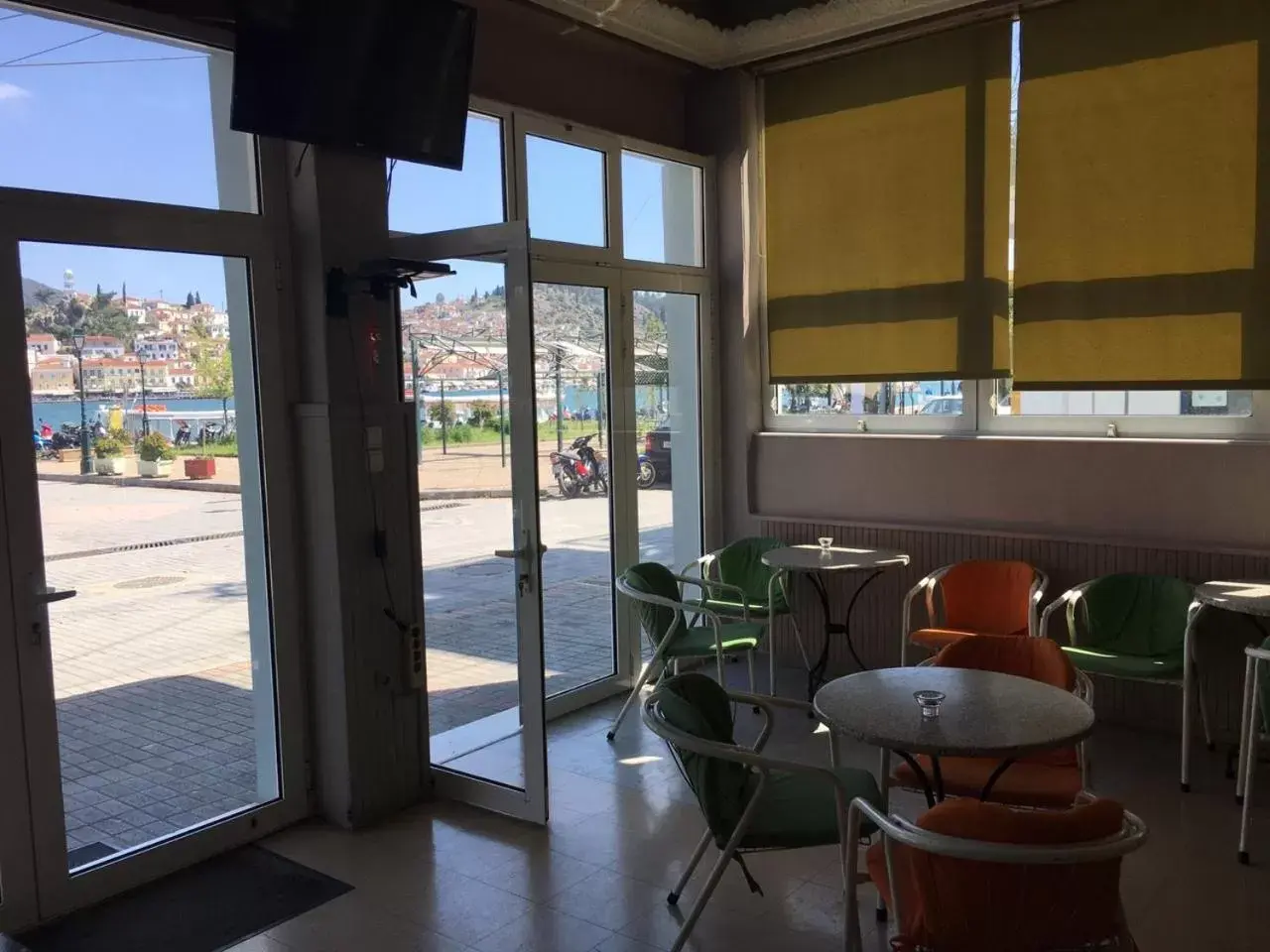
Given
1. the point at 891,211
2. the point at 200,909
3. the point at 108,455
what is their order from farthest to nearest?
the point at 891,211, the point at 108,455, the point at 200,909

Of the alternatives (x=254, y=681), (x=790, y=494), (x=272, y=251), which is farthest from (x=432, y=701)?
(x=790, y=494)

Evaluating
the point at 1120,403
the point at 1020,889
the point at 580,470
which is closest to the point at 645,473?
the point at 580,470

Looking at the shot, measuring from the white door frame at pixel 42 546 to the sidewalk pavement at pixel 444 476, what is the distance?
16 cm

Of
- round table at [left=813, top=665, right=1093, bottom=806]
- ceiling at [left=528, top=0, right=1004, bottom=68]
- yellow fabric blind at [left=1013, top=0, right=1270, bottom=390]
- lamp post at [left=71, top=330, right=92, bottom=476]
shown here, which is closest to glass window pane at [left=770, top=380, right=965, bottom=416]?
yellow fabric blind at [left=1013, top=0, right=1270, bottom=390]

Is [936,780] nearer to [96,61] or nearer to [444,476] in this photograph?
[444,476]

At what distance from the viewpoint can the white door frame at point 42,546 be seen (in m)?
3.17

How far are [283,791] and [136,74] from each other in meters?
2.55

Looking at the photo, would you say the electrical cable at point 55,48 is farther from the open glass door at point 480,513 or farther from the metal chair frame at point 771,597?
the metal chair frame at point 771,597

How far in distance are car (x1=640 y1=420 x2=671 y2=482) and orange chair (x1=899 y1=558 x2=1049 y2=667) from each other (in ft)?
4.84

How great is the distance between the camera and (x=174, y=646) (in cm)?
368

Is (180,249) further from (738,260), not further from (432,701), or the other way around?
(738,260)

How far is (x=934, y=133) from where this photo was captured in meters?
5.19

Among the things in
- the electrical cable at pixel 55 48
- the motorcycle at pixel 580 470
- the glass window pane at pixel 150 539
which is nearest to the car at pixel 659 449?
the motorcycle at pixel 580 470

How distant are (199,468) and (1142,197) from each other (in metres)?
4.06
